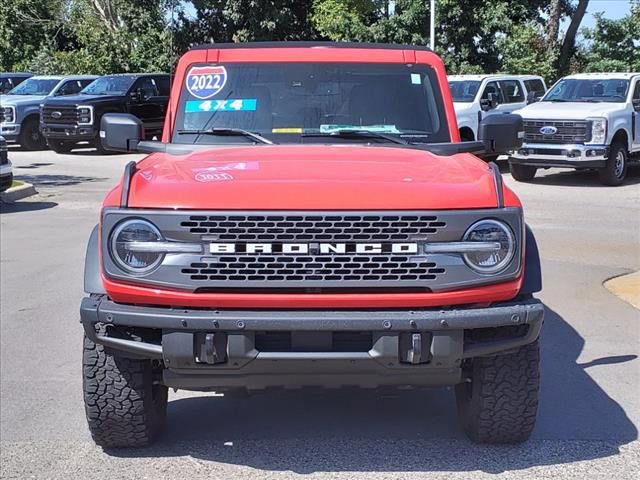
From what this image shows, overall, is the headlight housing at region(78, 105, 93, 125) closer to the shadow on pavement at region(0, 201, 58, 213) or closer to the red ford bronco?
the shadow on pavement at region(0, 201, 58, 213)

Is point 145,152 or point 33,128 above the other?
point 145,152

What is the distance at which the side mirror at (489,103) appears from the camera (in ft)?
62.5

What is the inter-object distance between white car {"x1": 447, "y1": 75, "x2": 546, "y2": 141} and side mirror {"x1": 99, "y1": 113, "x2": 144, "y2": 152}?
13.2 m

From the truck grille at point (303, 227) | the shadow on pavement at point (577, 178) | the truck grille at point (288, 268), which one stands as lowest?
the shadow on pavement at point (577, 178)

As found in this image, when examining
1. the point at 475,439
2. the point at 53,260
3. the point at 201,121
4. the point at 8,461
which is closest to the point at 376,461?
the point at 475,439

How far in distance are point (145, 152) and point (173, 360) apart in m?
1.79

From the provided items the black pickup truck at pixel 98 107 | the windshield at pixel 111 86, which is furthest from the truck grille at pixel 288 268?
the windshield at pixel 111 86

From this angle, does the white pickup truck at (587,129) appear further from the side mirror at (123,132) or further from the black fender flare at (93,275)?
the black fender flare at (93,275)

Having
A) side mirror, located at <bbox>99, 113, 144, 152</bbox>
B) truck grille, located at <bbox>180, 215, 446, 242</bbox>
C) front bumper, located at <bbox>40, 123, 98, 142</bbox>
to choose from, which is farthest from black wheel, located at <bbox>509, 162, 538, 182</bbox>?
truck grille, located at <bbox>180, 215, 446, 242</bbox>

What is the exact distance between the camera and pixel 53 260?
9.95 meters

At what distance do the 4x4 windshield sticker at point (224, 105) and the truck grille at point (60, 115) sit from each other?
1784 centimetres

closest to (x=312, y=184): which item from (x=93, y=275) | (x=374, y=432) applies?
(x=93, y=275)

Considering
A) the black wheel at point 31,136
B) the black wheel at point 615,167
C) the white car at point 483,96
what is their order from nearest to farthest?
1. the black wheel at point 615,167
2. the white car at point 483,96
3. the black wheel at point 31,136

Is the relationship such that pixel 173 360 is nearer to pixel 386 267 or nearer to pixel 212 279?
pixel 212 279
